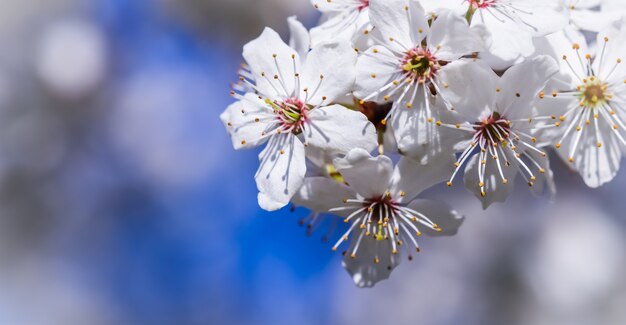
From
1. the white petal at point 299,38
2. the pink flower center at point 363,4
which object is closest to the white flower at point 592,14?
the pink flower center at point 363,4

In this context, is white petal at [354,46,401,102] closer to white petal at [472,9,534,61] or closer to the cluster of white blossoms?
the cluster of white blossoms

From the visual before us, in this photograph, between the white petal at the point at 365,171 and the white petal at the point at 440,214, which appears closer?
the white petal at the point at 365,171

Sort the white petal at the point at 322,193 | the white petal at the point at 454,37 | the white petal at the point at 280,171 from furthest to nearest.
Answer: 1. the white petal at the point at 322,193
2. the white petal at the point at 280,171
3. the white petal at the point at 454,37

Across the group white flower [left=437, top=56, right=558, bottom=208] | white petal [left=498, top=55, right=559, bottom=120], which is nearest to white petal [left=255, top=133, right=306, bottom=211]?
white flower [left=437, top=56, right=558, bottom=208]

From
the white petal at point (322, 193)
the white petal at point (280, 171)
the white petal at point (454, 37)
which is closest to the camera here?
the white petal at point (454, 37)

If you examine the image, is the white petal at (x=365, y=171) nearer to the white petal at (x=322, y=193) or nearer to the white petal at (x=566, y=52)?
the white petal at (x=322, y=193)

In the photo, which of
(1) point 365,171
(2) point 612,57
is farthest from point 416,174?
(2) point 612,57

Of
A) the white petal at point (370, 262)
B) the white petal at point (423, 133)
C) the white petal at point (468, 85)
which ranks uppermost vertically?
the white petal at point (468, 85)

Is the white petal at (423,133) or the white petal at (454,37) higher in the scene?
the white petal at (454,37)

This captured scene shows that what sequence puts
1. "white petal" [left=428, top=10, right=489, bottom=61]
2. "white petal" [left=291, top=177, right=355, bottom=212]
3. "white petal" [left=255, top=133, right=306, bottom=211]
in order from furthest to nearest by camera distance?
1. "white petal" [left=291, top=177, right=355, bottom=212]
2. "white petal" [left=255, top=133, right=306, bottom=211]
3. "white petal" [left=428, top=10, right=489, bottom=61]
